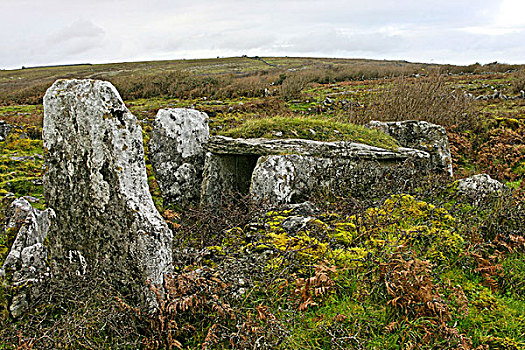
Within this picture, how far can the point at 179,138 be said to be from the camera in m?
8.09

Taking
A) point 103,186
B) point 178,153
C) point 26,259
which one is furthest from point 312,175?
point 26,259

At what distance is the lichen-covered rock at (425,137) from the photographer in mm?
9117

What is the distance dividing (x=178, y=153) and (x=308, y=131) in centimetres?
288

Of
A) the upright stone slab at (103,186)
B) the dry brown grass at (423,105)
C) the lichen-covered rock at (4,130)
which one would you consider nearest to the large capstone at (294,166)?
the upright stone slab at (103,186)

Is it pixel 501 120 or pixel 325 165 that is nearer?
pixel 325 165

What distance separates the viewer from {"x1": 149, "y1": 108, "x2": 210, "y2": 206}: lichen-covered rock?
7.98m

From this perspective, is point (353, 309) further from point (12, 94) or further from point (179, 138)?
point (12, 94)

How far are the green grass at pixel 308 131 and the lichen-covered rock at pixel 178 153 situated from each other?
745mm

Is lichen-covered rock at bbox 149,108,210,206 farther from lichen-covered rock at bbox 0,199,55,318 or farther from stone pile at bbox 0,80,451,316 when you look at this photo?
lichen-covered rock at bbox 0,199,55,318

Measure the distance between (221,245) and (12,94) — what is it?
1038 inches

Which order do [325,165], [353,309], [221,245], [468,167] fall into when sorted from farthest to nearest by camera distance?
[468,167] → [325,165] → [221,245] → [353,309]

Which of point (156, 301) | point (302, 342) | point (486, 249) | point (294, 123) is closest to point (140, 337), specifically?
point (156, 301)

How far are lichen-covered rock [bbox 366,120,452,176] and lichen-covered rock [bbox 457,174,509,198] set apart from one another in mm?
1821

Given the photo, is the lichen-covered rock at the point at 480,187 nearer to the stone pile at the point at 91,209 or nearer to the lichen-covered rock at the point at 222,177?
the lichen-covered rock at the point at 222,177
